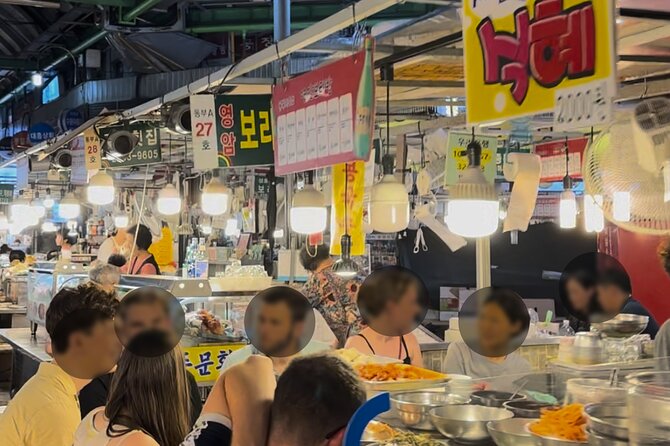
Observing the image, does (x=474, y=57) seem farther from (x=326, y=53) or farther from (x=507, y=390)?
(x=326, y=53)

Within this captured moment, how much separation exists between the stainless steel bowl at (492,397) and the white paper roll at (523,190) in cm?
179

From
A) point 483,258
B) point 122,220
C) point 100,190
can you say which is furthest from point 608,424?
point 122,220

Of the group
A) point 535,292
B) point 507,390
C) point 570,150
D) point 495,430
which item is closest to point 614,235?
point 570,150

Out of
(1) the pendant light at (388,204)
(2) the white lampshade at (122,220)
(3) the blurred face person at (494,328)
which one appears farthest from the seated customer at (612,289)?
(2) the white lampshade at (122,220)

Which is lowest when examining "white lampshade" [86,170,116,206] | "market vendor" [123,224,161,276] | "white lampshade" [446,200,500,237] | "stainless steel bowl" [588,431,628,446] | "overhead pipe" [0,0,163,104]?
"stainless steel bowl" [588,431,628,446]

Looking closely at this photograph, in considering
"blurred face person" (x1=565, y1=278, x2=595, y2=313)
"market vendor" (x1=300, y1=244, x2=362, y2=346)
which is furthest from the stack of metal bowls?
"market vendor" (x1=300, y1=244, x2=362, y2=346)

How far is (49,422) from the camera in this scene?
316 centimetres

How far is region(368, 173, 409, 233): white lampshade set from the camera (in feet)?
14.3

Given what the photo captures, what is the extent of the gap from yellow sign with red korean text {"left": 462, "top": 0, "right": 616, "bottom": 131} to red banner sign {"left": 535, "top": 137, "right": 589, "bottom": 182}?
614 centimetres

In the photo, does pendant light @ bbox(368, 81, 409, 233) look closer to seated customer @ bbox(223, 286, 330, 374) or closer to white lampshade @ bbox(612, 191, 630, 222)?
white lampshade @ bbox(612, 191, 630, 222)

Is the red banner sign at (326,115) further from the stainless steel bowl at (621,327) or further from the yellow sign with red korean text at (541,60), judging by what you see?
the stainless steel bowl at (621,327)

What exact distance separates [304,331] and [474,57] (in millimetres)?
1220

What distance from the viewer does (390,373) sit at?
3605 mm

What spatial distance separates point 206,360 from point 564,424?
4171 mm
